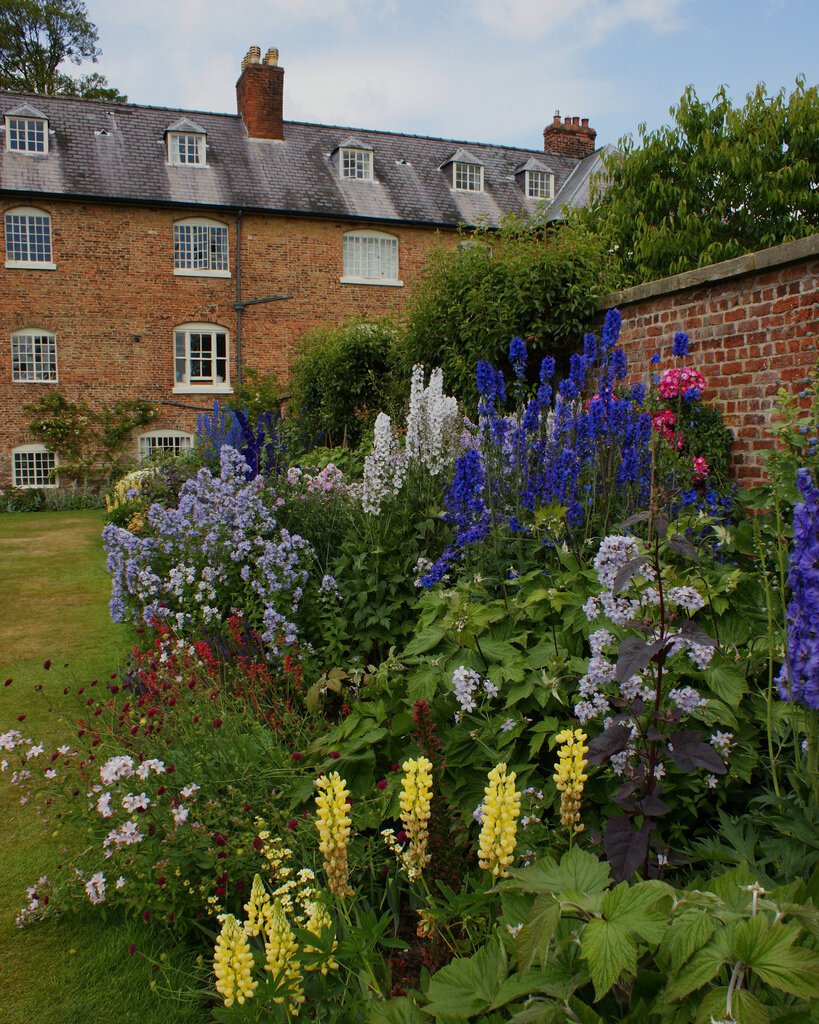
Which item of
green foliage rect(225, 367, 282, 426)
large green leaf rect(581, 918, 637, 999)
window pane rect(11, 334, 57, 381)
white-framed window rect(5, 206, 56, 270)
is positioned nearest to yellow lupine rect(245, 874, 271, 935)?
large green leaf rect(581, 918, 637, 999)

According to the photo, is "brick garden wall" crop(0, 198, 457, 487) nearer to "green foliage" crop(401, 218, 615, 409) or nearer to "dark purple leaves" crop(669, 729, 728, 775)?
"green foliage" crop(401, 218, 615, 409)

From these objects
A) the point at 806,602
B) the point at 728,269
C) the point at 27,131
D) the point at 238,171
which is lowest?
the point at 806,602

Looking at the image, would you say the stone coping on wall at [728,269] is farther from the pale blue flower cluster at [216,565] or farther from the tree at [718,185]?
the tree at [718,185]

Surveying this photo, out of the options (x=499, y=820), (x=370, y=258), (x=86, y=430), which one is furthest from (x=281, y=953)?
(x=370, y=258)

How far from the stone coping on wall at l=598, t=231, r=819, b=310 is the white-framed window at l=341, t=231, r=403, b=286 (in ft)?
51.4

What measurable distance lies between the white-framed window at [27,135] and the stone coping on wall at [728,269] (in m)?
18.8

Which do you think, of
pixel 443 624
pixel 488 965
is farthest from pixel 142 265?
pixel 488 965

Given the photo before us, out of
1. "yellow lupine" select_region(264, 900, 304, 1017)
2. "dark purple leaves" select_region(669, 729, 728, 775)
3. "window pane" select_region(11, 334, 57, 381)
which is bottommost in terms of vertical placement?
"yellow lupine" select_region(264, 900, 304, 1017)

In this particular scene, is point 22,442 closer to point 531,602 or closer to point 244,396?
point 244,396

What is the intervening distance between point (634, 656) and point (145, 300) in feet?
67.1

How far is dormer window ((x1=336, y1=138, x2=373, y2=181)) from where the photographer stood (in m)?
21.8

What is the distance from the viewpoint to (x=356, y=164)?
22109mm

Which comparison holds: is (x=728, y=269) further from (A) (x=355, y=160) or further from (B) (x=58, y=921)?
(A) (x=355, y=160)

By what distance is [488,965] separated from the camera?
1.45 metres
